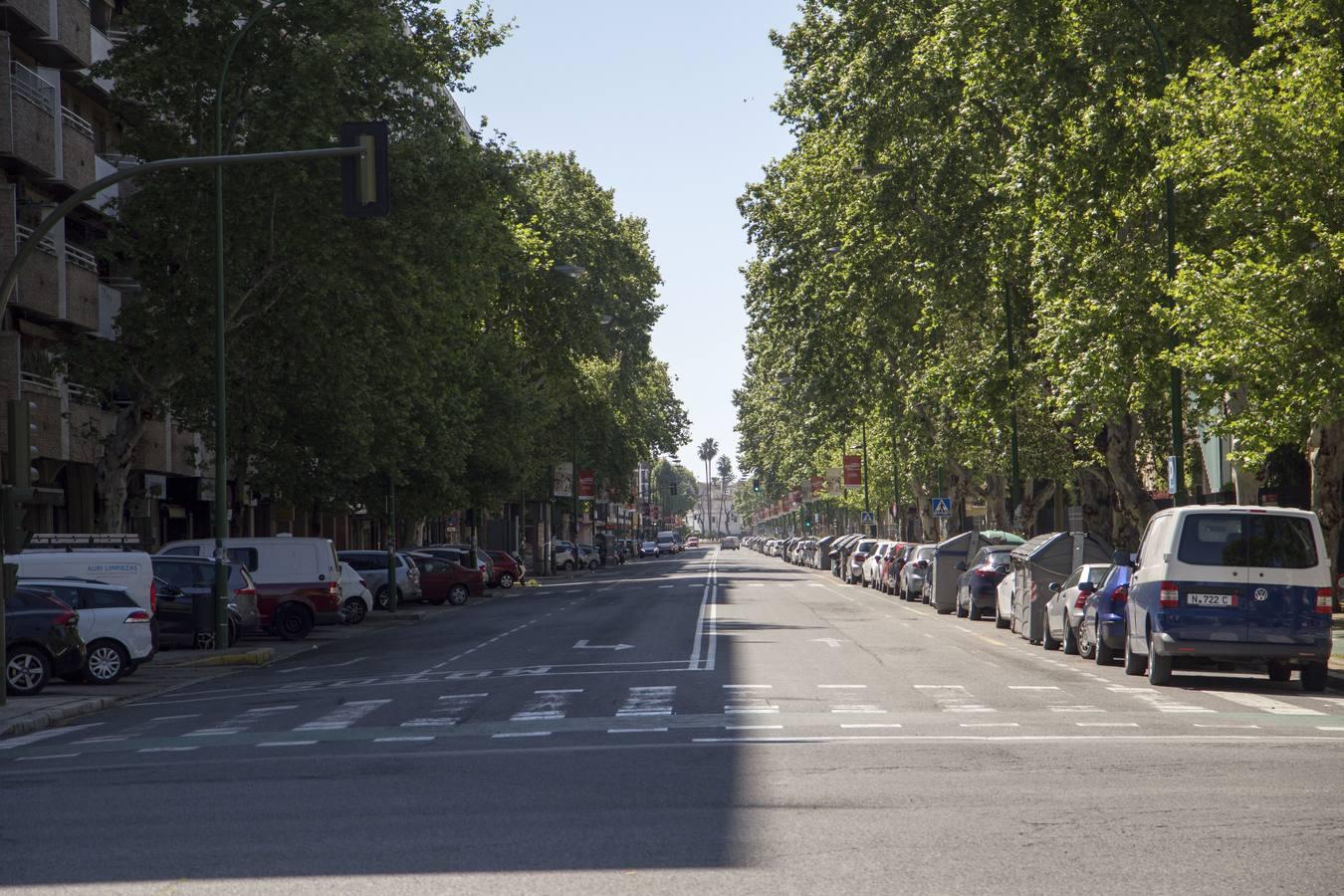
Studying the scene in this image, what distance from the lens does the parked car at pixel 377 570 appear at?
49.4m

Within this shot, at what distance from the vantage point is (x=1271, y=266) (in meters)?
25.9

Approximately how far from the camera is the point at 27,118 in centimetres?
3794

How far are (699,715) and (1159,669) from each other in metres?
6.47

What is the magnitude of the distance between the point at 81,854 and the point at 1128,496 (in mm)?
35501

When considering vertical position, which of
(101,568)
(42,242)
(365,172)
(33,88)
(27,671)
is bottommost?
(27,671)

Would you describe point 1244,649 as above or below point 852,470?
below

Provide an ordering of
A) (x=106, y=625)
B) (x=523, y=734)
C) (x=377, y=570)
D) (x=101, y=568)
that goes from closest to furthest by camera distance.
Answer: (x=523, y=734)
(x=106, y=625)
(x=101, y=568)
(x=377, y=570)

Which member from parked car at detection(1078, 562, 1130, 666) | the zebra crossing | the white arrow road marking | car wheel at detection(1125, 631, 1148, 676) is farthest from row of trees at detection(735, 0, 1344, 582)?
the white arrow road marking

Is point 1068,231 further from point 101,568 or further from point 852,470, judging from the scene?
point 852,470

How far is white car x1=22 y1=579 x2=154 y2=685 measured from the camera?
2472 centimetres

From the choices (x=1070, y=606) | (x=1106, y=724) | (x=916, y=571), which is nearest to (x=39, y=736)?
(x=1106, y=724)

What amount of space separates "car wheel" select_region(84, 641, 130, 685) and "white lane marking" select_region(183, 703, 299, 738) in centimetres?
549

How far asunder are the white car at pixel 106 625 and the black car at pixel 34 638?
4.43ft

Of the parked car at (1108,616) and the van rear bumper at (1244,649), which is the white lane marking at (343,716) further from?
the parked car at (1108,616)
